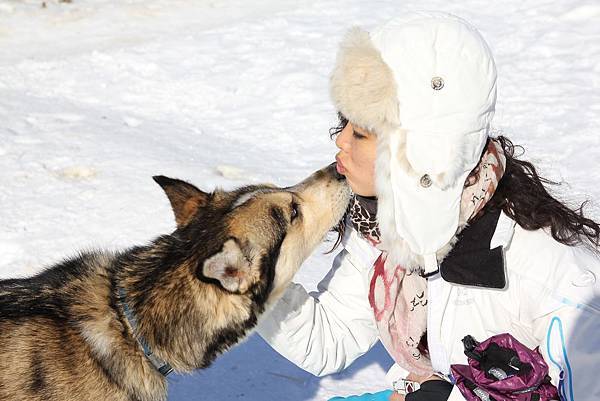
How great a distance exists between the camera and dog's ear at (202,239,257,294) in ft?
9.27

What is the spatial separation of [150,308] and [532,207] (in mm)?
1331

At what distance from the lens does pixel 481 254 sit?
2.89 m

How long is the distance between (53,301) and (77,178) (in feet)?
8.79

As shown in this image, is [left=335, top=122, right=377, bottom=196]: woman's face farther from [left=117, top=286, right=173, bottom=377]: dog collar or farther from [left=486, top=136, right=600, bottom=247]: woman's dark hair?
[left=117, top=286, right=173, bottom=377]: dog collar

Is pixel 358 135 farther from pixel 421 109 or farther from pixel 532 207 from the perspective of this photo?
pixel 532 207

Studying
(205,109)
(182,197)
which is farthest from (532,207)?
(205,109)

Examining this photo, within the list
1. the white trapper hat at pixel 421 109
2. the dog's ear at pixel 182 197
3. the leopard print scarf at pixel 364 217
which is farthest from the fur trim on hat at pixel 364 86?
the dog's ear at pixel 182 197

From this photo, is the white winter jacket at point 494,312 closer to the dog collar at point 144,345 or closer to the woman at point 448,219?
the woman at point 448,219

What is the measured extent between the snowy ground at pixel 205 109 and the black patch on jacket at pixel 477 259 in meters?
1.33

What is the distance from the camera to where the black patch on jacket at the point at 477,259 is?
9.43 feet

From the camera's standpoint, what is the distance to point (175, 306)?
2.94 metres

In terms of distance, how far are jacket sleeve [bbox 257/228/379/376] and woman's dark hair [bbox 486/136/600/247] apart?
0.64 m

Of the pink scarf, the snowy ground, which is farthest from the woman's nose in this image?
the snowy ground

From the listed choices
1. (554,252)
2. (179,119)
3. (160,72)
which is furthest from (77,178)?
(554,252)
